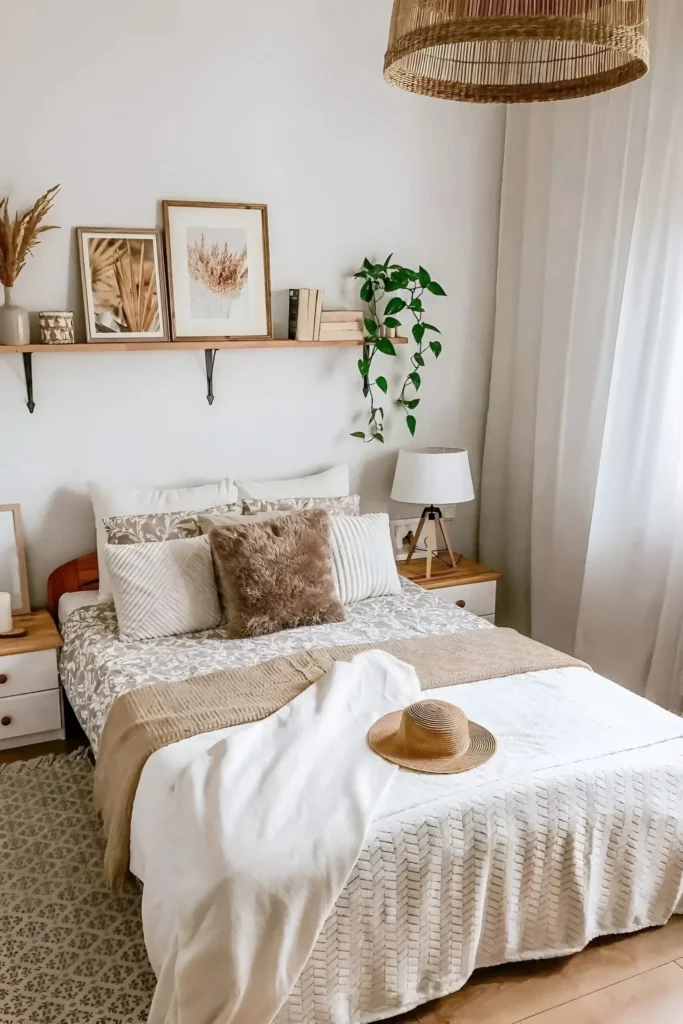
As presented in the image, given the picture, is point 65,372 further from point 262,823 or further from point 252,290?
point 262,823

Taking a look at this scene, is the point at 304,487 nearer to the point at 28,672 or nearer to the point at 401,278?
the point at 401,278

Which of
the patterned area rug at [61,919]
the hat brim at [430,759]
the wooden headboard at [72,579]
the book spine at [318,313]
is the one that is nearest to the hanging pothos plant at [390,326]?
the book spine at [318,313]

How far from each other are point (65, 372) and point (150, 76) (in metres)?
1.11

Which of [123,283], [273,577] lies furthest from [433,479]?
[123,283]

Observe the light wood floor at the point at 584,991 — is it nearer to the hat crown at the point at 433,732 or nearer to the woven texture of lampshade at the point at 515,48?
the hat crown at the point at 433,732

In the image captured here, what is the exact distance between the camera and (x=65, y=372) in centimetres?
326

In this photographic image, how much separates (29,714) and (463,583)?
5.77ft

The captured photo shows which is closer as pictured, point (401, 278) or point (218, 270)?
point (218, 270)

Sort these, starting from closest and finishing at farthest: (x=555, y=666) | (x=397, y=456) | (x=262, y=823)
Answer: (x=262, y=823) < (x=555, y=666) < (x=397, y=456)

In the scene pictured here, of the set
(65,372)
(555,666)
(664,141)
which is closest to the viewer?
(555,666)

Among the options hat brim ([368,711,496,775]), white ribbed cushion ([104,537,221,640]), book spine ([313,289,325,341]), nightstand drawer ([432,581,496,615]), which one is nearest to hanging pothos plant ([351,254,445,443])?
book spine ([313,289,325,341])

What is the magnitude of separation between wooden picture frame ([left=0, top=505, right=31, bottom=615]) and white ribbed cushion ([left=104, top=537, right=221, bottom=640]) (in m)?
0.45

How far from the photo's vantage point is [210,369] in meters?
3.46

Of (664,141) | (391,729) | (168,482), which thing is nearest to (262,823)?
(391,729)
